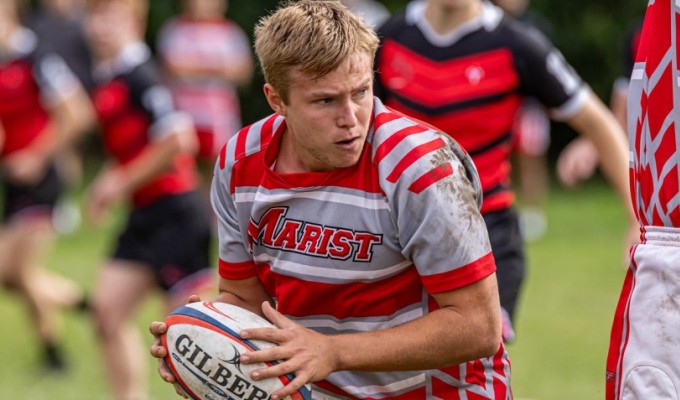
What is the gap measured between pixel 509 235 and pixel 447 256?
1.57m

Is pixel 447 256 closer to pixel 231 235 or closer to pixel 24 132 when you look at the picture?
pixel 231 235

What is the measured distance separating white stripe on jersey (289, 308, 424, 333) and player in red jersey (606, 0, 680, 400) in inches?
20.8

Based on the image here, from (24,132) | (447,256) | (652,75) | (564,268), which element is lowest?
(564,268)

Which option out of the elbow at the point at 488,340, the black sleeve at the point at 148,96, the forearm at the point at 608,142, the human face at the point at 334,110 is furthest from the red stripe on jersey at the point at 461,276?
the black sleeve at the point at 148,96

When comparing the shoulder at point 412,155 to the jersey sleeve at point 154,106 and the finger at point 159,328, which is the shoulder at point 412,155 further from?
the jersey sleeve at point 154,106

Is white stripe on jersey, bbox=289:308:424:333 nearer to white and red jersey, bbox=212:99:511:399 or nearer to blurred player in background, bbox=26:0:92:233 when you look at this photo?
white and red jersey, bbox=212:99:511:399

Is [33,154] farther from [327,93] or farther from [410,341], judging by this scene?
[410,341]

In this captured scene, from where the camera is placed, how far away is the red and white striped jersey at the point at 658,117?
289 cm

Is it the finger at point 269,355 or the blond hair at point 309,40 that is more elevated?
the blond hair at point 309,40

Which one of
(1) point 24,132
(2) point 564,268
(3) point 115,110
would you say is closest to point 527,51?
(3) point 115,110

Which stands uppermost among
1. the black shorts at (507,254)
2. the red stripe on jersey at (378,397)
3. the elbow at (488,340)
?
the elbow at (488,340)

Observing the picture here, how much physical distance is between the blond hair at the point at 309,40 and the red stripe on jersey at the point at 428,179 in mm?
335

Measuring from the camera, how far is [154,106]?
6168mm

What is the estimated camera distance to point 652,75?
2.93 meters
